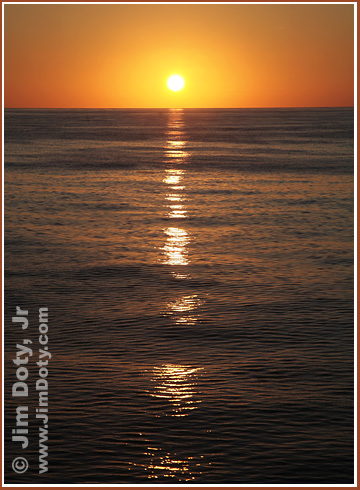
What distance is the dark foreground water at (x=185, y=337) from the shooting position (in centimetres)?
1878

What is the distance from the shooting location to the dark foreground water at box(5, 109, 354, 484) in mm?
18781

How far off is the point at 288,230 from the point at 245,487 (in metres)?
30.8

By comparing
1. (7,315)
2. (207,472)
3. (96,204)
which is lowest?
(207,472)

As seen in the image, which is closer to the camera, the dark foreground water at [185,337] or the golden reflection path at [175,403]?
the golden reflection path at [175,403]

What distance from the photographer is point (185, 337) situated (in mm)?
26078

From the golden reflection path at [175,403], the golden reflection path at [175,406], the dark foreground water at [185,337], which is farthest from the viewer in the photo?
the dark foreground water at [185,337]

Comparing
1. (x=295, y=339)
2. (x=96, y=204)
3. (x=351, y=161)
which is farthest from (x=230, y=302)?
(x=351, y=161)

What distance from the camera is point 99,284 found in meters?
32.3

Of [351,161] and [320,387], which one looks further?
[351,161]

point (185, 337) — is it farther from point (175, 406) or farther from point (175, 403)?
point (175, 406)

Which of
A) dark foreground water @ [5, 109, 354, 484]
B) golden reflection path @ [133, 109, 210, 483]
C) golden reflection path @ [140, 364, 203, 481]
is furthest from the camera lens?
dark foreground water @ [5, 109, 354, 484]

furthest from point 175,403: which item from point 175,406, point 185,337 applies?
point 185,337

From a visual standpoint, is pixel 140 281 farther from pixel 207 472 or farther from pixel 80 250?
pixel 207 472

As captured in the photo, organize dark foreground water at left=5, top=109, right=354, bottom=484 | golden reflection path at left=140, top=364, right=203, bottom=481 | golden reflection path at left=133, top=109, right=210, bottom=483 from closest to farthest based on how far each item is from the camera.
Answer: golden reflection path at left=140, top=364, right=203, bottom=481 → golden reflection path at left=133, top=109, right=210, bottom=483 → dark foreground water at left=5, top=109, right=354, bottom=484
